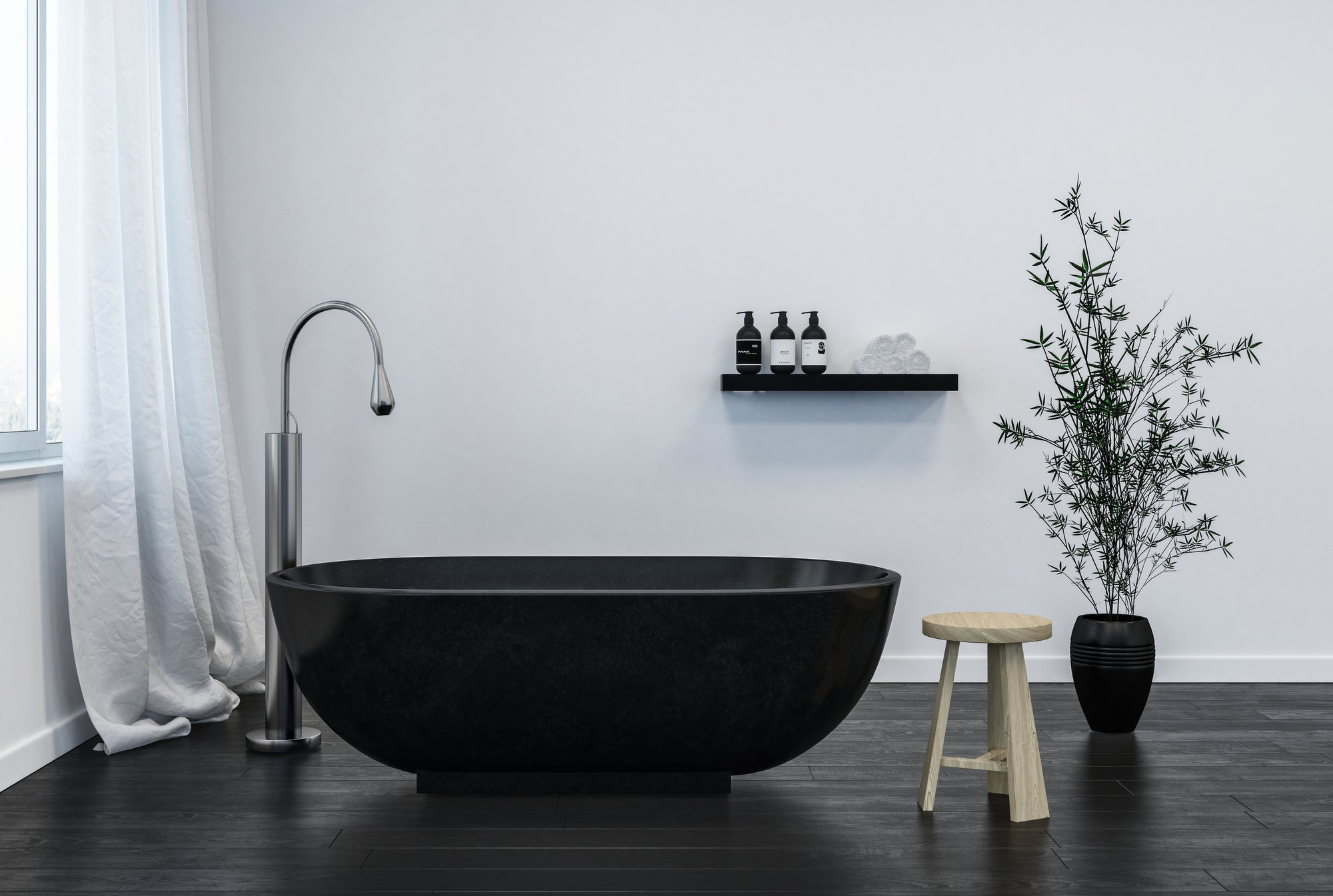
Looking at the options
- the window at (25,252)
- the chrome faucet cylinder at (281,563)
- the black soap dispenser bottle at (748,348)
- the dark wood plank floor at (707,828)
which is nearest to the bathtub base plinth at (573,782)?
the dark wood plank floor at (707,828)

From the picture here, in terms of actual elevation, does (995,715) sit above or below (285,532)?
below

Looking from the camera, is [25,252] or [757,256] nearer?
[25,252]

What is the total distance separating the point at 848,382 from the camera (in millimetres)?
3594

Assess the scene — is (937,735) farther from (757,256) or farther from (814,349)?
(757,256)

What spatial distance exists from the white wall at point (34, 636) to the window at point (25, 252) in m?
0.16

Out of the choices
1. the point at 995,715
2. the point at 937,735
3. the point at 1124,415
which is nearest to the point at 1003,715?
the point at 995,715

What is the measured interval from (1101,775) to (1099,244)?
74.6 inches

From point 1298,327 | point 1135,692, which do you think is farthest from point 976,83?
point 1135,692

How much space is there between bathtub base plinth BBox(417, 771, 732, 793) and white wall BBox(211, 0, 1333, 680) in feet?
4.17

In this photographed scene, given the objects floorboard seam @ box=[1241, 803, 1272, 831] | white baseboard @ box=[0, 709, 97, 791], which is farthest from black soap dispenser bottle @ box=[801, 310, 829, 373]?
white baseboard @ box=[0, 709, 97, 791]

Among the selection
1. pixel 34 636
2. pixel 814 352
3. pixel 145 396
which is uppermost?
pixel 814 352

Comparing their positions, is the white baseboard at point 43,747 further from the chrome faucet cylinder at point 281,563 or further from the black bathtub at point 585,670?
the black bathtub at point 585,670

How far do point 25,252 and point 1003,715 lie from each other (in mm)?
2716

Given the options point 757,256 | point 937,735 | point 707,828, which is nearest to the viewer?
point 707,828
